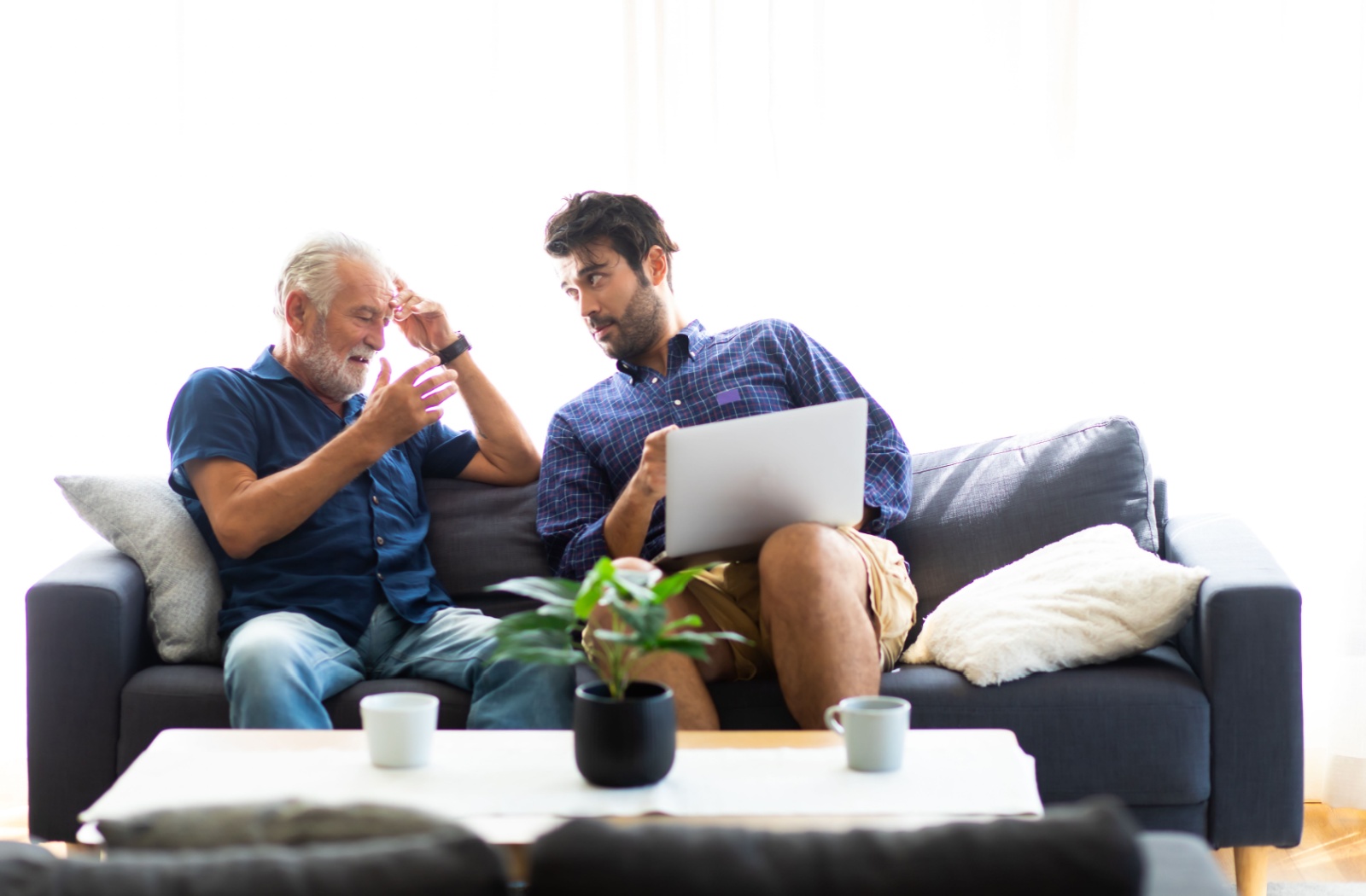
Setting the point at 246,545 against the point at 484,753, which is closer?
the point at 484,753

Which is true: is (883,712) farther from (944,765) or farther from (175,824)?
(175,824)

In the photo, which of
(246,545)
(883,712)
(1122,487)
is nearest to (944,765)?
(883,712)

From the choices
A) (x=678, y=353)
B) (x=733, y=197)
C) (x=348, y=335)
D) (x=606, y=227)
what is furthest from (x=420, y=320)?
(x=733, y=197)

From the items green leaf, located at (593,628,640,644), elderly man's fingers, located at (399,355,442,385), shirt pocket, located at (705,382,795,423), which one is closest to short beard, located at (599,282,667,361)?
shirt pocket, located at (705,382,795,423)

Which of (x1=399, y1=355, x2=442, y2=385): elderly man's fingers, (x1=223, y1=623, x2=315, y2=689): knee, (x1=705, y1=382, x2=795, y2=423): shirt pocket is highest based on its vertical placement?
(x1=399, y1=355, x2=442, y2=385): elderly man's fingers

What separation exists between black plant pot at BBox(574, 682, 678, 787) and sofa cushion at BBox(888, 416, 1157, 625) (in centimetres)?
109

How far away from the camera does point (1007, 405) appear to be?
2859 mm

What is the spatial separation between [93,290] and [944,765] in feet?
7.80

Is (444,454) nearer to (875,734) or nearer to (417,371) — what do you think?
(417,371)

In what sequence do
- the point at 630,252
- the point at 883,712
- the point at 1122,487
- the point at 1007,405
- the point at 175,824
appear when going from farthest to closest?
the point at 1007,405
the point at 630,252
the point at 1122,487
the point at 883,712
the point at 175,824

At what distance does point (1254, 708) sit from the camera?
1923mm

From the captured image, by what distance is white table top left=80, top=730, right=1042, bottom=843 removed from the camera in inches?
51.4

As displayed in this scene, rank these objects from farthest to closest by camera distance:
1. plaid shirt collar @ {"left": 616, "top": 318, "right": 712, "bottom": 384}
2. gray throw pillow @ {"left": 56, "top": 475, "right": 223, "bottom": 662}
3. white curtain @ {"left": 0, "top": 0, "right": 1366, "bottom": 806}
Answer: white curtain @ {"left": 0, "top": 0, "right": 1366, "bottom": 806} < plaid shirt collar @ {"left": 616, "top": 318, "right": 712, "bottom": 384} < gray throw pillow @ {"left": 56, "top": 475, "right": 223, "bottom": 662}

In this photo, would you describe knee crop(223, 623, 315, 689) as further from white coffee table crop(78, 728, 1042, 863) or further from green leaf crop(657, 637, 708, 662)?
green leaf crop(657, 637, 708, 662)
